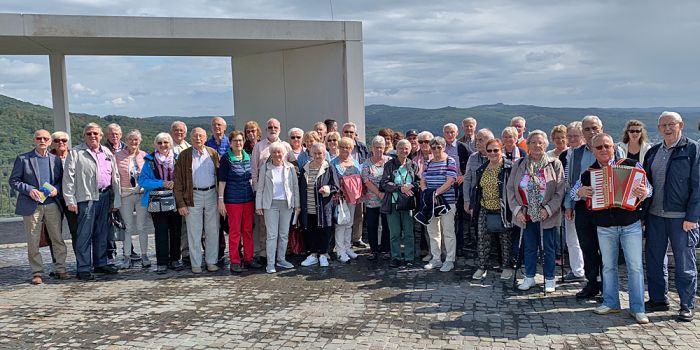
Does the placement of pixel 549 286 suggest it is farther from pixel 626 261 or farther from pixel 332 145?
pixel 332 145

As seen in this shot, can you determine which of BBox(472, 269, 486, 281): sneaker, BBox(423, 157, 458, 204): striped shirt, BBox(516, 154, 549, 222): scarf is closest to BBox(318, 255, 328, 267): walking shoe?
BBox(423, 157, 458, 204): striped shirt

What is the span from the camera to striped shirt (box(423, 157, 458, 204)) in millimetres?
7551

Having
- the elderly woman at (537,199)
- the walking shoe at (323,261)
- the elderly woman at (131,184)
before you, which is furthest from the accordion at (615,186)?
the elderly woman at (131,184)

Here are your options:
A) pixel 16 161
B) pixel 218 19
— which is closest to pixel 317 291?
pixel 16 161

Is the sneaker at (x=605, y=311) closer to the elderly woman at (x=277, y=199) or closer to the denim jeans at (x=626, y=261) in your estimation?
the denim jeans at (x=626, y=261)

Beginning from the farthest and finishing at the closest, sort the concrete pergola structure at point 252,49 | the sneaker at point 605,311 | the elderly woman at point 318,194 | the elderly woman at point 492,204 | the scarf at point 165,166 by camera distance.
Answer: the concrete pergola structure at point 252,49 < the elderly woman at point 318,194 < the scarf at point 165,166 < the elderly woman at point 492,204 < the sneaker at point 605,311

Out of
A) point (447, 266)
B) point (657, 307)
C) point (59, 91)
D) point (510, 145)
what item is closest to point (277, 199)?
point (447, 266)

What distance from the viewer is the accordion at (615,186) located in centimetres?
544

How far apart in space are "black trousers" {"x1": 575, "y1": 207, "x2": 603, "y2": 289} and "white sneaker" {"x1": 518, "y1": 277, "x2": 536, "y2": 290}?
63 cm

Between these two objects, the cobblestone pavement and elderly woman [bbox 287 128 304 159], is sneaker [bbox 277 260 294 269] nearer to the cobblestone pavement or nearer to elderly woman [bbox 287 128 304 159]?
the cobblestone pavement

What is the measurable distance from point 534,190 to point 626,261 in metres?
1.22

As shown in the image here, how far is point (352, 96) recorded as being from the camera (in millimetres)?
11578

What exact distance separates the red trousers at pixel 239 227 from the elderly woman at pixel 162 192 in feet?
2.56

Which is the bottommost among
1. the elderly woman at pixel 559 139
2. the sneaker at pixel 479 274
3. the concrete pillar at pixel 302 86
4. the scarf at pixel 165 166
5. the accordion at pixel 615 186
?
the sneaker at pixel 479 274
